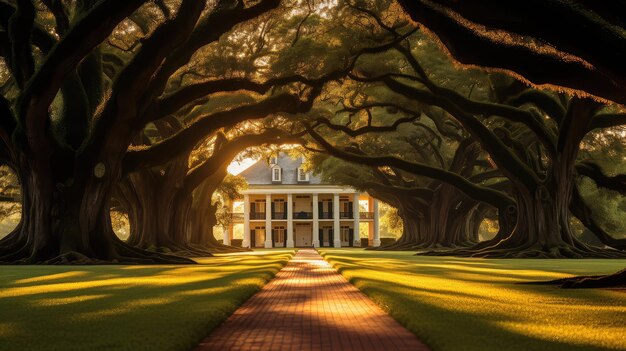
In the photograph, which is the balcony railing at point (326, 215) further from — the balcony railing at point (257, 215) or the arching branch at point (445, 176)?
the arching branch at point (445, 176)

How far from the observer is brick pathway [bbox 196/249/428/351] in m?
5.50

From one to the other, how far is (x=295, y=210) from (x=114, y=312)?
8092 cm

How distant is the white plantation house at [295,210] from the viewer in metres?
84.8

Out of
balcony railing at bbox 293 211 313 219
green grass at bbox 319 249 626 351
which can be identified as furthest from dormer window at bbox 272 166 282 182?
green grass at bbox 319 249 626 351

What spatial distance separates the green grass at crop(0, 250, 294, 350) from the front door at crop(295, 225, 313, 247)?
74.9 m

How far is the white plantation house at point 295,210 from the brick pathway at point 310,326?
74633mm

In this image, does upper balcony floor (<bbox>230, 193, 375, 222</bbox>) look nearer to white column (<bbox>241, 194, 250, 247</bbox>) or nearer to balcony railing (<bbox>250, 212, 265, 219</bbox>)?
balcony railing (<bbox>250, 212, 265, 219</bbox>)

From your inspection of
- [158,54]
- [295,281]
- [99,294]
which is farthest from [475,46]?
[158,54]

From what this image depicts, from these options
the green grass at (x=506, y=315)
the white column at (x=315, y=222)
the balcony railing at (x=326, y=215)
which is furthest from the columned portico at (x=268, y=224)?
the green grass at (x=506, y=315)

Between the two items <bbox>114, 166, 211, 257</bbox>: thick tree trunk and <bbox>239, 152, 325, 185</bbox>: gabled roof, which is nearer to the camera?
<bbox>114, 166, 211, 257</bbox>: thick tree trunk

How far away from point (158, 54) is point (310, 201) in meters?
69.9

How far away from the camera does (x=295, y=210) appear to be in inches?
3467

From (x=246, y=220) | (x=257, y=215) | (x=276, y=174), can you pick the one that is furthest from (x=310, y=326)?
(x=257, y=215)

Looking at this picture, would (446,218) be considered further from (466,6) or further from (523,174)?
(466,6)
